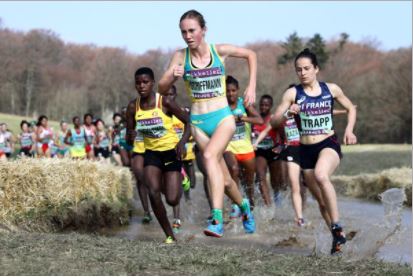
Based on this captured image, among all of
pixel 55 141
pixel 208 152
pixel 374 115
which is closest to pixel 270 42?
pixel 374 115

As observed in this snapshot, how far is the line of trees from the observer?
63.7 metres

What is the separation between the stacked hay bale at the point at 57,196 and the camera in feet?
32.8

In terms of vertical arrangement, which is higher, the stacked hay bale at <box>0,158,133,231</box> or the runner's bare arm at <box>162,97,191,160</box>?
the runner's bare arm at <box>162,97,191,160</box>

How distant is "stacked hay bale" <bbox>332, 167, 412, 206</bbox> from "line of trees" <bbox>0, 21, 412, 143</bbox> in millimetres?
36679

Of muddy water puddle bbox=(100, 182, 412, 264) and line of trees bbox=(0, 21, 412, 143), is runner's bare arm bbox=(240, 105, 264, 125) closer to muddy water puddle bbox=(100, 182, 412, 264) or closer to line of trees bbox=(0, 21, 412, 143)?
muddy water puddle bbox=(100, 182, 412, 264)

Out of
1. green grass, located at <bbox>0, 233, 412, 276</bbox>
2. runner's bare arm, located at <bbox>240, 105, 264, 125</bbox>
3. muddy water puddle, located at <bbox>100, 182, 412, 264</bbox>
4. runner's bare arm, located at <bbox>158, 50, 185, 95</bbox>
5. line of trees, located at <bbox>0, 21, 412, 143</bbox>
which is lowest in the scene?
muddy water puddle, located at <bbox>100, 182, 412, 264</bbox>

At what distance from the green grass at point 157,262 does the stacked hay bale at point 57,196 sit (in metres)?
3.44

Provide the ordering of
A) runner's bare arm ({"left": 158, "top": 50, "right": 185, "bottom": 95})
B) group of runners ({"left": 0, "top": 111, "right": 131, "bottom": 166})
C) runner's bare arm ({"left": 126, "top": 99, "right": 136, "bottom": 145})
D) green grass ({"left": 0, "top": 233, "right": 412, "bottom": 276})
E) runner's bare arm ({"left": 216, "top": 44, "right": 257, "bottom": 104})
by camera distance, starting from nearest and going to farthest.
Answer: green grass ({"left": 0, "top": 233, "right": 412, "bottom": 276})
runner's bare arm ({"left": 158, "top": 50, "right": 185, "bottom": 95})
runner's bare arm ({"left": 216, "top": 44, "right": 257, "bottom": 104})
runner's bare arm ({"left": 126, "top": 99, "right": 136, "bottom": 145})
group of runners ({"left": 0, "top": 111, "right": 131, "bottom": 166})

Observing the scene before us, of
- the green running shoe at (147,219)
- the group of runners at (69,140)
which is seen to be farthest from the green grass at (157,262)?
the group of runners at (69,140)

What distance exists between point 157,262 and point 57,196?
5.38 m

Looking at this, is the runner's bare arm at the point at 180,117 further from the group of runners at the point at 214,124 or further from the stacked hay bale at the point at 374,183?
the stacked hay bale at the point at 374,183

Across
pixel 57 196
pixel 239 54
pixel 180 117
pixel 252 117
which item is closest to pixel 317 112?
pixel 239 54

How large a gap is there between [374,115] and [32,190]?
5683 centimetres

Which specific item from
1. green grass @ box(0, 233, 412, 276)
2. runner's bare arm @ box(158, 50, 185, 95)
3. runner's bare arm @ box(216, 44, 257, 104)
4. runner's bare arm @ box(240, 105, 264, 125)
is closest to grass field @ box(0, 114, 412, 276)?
green grass @ box(0, 233, 412, 276)
